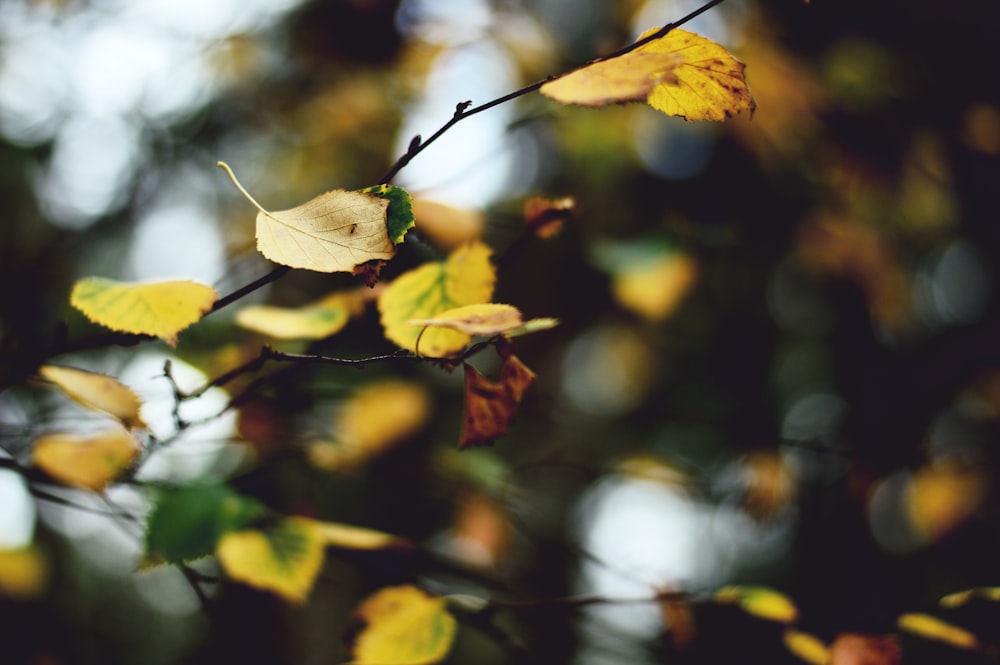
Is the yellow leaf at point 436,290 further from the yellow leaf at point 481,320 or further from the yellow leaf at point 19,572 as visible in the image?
the yellow leaf at point 19,572

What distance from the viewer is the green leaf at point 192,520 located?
51 cm

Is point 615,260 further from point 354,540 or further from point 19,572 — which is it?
point 19,572

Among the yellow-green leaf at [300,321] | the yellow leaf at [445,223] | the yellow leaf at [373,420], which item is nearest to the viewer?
the yellow-green leaf at [300,321]

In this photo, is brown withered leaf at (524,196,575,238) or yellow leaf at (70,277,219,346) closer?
yellow leaf at (70,277,219,346)

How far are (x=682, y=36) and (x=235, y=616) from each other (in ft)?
5.35

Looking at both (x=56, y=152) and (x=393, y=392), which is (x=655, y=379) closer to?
(x=393, y=392)

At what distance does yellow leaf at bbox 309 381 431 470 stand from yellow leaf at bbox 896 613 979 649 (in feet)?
2.24

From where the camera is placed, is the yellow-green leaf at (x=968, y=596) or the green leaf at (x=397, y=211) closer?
the green leaf at (x=397, y=211)

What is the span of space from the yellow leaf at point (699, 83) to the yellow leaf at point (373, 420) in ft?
2.20

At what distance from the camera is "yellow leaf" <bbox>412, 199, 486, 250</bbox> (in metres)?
0.69

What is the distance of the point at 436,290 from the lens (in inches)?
20.3

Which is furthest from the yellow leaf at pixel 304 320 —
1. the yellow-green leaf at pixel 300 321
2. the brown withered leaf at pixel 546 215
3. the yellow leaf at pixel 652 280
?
the yellow leaf at pixel 652 280

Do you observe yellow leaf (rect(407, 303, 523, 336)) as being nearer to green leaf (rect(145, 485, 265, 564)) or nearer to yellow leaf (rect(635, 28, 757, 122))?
yellow leaf (rect(635, 28, 757, 122))

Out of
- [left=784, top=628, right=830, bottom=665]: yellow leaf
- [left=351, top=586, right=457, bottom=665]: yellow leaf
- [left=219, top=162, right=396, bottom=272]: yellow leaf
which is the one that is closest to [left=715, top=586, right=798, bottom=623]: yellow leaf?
[left=784, top=628, right=830, bottom=665]: yellow leaf
